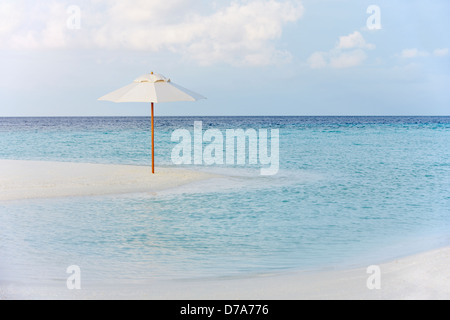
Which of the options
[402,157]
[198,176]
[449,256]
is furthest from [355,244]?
[402,157]

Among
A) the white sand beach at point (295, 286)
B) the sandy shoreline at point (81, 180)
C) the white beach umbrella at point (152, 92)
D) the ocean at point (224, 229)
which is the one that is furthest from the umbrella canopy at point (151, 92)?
the white sand beach at point (295, 286)

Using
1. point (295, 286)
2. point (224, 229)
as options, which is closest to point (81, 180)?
point (224, 229)

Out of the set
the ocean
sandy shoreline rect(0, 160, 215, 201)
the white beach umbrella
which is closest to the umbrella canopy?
the white beach umbrella

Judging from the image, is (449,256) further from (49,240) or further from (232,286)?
(49,240)

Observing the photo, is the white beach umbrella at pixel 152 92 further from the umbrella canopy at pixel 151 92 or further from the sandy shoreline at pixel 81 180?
the sandy shoreline at pixel 81 180

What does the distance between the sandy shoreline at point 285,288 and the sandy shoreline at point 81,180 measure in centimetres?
419

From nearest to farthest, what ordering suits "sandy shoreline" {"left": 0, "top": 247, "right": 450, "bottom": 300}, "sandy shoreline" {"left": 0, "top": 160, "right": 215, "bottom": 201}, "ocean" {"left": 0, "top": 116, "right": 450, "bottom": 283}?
"sandy shoreline" {"left": 0, "top": 247, "right": 450, "bottom": 300}, "ocean" {"left": 0, "top": 116, "right": 450, "bottom": 283}, "sandy shoreline" {"left": 0, "top": 160, "right": 215, "bottom": 201}

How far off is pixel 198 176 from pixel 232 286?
585 cm

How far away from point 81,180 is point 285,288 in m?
5.94

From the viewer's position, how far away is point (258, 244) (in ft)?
16.4

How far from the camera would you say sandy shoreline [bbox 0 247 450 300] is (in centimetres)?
334

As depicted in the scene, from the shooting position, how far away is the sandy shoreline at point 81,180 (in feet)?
25.1

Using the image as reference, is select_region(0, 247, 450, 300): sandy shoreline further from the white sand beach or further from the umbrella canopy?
the umbrella canopy

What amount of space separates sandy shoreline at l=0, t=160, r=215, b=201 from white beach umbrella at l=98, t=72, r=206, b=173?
73cm
